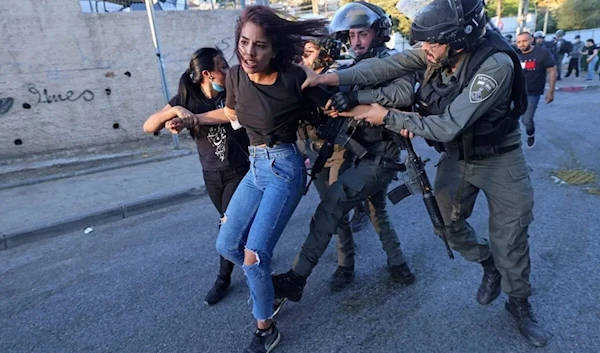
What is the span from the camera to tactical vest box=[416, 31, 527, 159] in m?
2.16

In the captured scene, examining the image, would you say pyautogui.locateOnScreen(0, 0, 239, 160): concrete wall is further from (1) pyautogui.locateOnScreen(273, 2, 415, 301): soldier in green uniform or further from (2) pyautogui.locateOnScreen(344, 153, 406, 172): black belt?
(2) pyautogui.locateOnScreen(344, 153, 406, 172): black belt

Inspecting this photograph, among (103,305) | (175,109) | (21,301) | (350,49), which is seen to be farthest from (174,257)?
(350,49)

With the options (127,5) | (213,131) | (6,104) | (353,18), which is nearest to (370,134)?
(353,18)

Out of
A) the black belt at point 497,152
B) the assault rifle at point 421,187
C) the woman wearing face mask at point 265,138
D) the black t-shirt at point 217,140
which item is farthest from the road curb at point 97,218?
the black belt at point 497,152

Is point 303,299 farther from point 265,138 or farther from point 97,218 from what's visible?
point 97,218

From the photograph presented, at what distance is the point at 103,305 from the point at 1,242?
210 cm

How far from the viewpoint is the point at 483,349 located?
2.37m

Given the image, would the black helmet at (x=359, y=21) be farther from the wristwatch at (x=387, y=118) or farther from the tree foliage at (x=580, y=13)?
the tree foliage at (x=580, y=13)

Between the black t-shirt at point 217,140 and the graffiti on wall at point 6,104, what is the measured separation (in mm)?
5618

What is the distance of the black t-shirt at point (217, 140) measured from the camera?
2879mm

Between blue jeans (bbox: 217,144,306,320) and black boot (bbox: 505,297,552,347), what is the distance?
142 cm

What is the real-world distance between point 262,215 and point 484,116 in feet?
4.24

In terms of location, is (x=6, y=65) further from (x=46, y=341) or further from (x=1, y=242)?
(x=46, y=341)

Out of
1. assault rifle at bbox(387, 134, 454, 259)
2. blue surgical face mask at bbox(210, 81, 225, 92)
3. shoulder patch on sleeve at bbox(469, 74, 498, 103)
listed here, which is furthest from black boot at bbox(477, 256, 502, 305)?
blue surgical face mask at bbox(210, 81, 225, 92)
